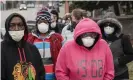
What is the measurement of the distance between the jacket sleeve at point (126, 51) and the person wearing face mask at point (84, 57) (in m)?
1.19

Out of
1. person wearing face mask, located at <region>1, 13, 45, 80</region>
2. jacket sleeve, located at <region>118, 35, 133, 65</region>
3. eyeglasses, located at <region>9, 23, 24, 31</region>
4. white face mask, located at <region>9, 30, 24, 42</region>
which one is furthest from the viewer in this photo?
jacket sleeve, located at <region>118, 35, 133, 65</region>

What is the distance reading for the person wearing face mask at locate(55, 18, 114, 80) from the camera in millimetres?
4750

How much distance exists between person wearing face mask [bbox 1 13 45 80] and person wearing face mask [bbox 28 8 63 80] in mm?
1069

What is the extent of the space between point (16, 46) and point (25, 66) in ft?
0.82

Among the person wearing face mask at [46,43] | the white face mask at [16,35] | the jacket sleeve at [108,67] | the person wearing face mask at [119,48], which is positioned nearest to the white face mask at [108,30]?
the person wearing face mask at [119,48]

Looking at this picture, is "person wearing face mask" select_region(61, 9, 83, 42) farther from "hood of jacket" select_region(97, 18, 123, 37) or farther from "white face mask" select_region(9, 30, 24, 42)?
"white face mask" select_region(9, 30, 24, 42)

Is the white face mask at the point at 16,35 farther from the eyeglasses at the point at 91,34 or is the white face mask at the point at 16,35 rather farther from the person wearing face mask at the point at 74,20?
the person wearing face mask at the point at 74,20

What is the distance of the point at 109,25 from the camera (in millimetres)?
6297

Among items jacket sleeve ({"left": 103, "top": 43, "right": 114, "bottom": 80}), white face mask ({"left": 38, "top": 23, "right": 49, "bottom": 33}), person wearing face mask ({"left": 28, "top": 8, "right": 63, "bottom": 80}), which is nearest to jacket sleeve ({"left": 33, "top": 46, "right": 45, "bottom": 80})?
jacket sleeve ({"left": 103, "top": 43, "right": 114, "bottom": 80})

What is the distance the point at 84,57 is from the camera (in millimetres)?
4758

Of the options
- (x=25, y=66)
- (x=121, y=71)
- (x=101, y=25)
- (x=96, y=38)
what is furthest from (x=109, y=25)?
Result: (x=25, y=66)

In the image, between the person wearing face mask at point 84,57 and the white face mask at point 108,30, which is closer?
the person wearing face mask at point 84,57

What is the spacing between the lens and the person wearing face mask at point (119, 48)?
6.05m

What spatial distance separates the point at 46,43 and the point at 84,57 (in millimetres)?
1466
